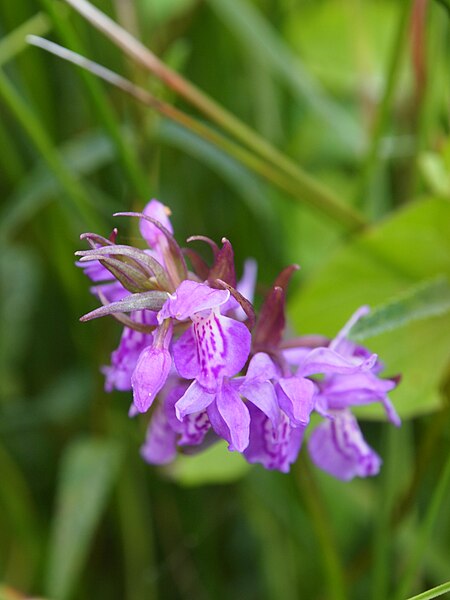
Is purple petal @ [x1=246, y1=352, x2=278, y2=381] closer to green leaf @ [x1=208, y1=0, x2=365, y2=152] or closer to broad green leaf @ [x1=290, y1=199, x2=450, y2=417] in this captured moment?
broad green leaf @ [x1=290, y1=199, x2=450, y2=417]

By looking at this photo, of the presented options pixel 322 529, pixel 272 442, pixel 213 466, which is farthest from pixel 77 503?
pixel 272 442

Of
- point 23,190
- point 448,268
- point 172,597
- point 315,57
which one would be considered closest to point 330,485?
point 172,597

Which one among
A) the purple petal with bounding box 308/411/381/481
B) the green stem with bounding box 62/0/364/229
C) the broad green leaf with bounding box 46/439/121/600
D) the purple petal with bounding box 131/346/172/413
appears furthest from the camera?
the broad green leaf with bounding box 46/439/121/600

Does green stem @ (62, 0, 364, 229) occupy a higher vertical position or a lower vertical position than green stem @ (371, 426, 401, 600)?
higher

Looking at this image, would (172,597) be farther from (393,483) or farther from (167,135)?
(167,135)

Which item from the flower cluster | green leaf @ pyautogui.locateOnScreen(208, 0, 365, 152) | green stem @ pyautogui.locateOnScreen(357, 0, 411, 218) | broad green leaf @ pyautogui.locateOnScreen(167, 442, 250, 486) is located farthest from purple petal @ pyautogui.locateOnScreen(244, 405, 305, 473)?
green leaf @ pyautogui.locateOnScreen(208, 0, 365, 152)

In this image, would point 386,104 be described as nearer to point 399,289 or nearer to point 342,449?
point 399,289
